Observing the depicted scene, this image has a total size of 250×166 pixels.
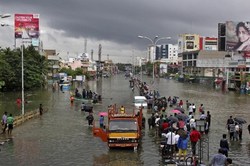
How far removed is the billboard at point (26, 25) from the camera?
3319 centimetres

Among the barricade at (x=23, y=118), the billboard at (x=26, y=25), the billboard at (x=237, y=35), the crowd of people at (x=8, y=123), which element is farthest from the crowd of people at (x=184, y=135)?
the billboard at (x=237, y=35)

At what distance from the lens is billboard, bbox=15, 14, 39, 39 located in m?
33.2

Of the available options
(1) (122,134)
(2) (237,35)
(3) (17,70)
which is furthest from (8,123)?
(2) (237,35)

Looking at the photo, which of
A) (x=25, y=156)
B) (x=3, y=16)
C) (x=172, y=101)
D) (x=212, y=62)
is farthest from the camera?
(x=212, y=62)

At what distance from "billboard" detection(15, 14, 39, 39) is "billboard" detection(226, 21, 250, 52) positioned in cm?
8134

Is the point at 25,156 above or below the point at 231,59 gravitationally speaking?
below

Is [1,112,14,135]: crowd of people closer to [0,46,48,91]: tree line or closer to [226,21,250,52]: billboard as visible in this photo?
[0,46,48,91]: tree line

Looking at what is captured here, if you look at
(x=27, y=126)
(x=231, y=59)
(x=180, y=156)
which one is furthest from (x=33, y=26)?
(x=231, y=59)

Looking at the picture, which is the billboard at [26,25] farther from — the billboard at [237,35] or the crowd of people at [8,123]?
the billboard at [237,35]

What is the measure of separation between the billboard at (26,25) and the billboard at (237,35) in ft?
267

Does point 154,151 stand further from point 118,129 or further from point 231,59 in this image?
point 231,59

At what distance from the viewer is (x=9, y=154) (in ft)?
71.2

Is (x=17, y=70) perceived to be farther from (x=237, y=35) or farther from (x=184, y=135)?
(x=184, y=135)

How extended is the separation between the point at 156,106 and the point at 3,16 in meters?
20.4
